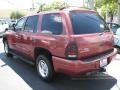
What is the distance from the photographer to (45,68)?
237 inches

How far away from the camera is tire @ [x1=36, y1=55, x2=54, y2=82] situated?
573 centimetres

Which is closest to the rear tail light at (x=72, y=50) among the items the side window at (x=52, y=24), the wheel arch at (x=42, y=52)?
the side window at (x=52, y=24)

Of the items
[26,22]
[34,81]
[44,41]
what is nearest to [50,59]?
[44,41]

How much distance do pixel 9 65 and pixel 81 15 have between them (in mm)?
3438

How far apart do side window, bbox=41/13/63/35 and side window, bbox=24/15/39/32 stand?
1.35ft

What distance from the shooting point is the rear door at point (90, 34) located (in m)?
5.14

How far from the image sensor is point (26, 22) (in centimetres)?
703

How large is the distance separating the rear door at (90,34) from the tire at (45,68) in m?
1.00

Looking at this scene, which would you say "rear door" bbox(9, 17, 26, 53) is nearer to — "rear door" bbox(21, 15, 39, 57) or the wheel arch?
"rear door" bbox(21, 15, 39, 57)

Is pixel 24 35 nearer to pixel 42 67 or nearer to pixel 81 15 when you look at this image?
pixel 42 67

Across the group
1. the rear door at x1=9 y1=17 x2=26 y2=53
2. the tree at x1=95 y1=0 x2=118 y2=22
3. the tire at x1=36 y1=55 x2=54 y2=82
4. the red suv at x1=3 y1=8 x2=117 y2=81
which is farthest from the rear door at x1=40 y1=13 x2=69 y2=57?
the tree at x1=95 y1=0 x2=118 y2=22

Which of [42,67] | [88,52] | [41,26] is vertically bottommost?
[42,67]

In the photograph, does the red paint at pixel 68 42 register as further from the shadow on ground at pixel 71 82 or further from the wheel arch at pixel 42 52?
the shadow on ground at pixel 71 82

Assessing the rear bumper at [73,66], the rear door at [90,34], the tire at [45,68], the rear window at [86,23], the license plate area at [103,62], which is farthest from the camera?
the tire at [45,68]
